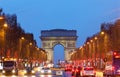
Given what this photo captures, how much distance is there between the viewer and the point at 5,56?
113438mm

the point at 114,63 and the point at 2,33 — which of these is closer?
the point at 114,63

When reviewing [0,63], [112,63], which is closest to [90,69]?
[112,63]

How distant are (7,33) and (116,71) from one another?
1957 inches

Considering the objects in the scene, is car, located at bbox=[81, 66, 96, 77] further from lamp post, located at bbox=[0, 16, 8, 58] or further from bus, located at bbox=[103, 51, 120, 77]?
lamp post, located at bbox=[0, 16, 8, 58]

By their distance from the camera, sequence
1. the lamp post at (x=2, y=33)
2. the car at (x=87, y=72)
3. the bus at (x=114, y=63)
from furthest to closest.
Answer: the lamp post at (x=2, y=33)
the car at (x=87, y=72)
the bus at (x=114, y=63)

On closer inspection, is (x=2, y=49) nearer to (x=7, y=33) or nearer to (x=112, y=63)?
(x=7, y=33)

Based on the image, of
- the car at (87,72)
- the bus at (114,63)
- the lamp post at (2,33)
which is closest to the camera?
the bus at (114,63)

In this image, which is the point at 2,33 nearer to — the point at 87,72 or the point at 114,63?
the point at 87,72

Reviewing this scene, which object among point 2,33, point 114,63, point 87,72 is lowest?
point 87,72

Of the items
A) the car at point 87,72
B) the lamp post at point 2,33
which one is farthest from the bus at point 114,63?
the lamp post at point 2,33

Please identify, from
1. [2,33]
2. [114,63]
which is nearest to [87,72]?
[114,63]

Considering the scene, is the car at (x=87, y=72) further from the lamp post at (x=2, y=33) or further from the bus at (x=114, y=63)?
the lamp post at (x=2, y=33)

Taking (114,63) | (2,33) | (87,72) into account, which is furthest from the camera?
(2,33)

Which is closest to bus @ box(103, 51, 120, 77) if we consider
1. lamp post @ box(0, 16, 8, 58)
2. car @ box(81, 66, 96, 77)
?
car @ box(81, 66, 96, 77)
